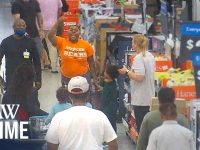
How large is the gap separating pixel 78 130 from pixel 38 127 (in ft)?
2.84

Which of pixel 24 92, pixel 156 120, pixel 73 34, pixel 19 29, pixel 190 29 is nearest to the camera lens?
pixel 156 120

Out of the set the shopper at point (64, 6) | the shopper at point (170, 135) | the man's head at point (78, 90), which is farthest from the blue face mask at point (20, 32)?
the shopper at point (64, 6)

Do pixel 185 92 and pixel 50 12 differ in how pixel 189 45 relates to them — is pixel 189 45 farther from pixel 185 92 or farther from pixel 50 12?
pixel 50 12

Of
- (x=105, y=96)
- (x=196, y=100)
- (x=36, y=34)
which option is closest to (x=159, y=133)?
(x=196, y=100)

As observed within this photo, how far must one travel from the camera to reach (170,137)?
22.8 ft

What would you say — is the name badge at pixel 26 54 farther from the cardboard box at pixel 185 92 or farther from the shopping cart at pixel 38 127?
the shopping cart at pixel 38 127

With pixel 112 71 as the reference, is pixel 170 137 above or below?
above

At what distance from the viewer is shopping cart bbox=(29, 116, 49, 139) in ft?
25.0

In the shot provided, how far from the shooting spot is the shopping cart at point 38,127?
7613mm

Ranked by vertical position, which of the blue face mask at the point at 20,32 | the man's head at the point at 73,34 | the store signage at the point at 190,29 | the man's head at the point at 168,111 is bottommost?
the man's head at the point at 168,111

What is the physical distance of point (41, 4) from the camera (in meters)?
17.0

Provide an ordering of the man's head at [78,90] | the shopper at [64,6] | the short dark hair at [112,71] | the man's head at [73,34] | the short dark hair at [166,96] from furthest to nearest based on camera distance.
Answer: the shopper at [64,6] → the man's head at [73,34] → the short dark hair at [112,71] → the short dark hair at [166,96] → the man's head at [78,90]

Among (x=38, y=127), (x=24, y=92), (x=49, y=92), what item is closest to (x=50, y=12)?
(x=49, y=92)

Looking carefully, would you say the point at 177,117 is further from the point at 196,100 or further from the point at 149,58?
the point at 149,58
